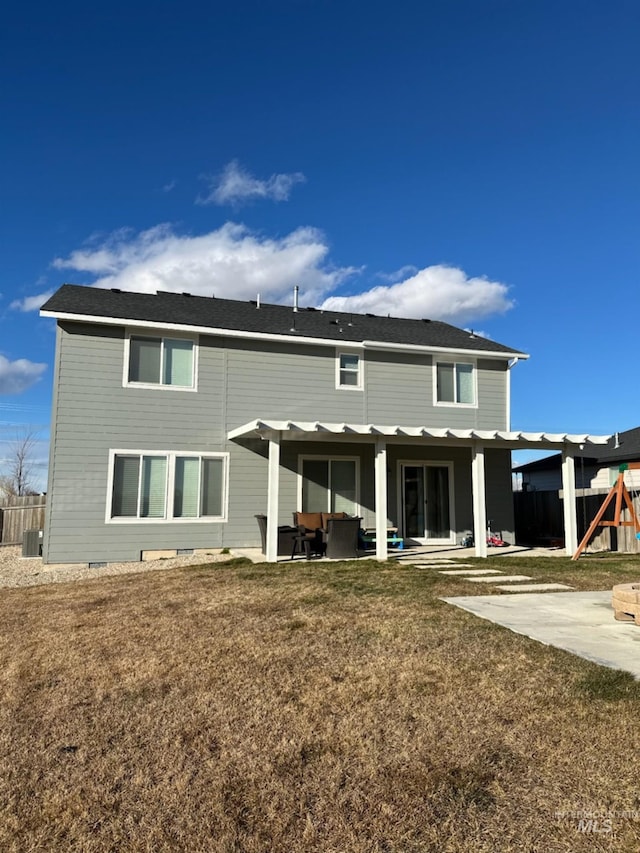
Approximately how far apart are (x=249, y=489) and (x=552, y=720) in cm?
1036

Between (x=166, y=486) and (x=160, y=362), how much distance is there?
2854 mm

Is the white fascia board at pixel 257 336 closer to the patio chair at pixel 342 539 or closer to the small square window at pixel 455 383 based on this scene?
the small square window at pixel 455 383

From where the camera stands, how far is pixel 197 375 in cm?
1309

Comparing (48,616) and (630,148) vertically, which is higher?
(630,148)

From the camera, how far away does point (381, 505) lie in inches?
449

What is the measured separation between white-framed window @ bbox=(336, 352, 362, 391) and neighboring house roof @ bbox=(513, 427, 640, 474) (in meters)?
7.89

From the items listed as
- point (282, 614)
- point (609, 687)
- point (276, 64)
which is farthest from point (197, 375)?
point (609, 687)

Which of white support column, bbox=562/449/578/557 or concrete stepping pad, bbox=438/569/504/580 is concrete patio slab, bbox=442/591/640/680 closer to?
concrete stepping pad, bbox=438/569/504/580

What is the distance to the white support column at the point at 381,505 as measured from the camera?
1123cm

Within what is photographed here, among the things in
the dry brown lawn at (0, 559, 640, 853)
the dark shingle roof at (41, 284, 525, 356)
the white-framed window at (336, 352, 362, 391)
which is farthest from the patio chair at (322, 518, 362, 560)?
the dry brown lawn at (0, 559, 640, 853)

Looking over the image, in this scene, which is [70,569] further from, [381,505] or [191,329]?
[381,505]

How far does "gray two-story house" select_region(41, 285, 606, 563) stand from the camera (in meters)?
12.0

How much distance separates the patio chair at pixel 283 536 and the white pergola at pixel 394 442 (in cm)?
93

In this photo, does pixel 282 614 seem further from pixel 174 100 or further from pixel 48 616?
pixel 174 100
